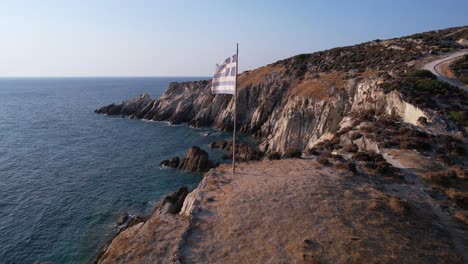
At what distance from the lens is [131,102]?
99.1m

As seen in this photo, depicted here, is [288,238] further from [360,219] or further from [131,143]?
[131,143]

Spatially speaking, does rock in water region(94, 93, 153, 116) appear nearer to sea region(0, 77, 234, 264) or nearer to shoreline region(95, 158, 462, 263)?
sea region(0, 77, 234, 264)

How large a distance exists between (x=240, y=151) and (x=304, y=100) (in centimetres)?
1546

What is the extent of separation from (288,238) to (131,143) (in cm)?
5126

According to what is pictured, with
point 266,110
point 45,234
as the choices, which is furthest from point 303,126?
point 45,234

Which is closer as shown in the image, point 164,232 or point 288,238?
point 288,238

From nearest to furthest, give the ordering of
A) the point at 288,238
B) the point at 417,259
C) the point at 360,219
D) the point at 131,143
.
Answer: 1. the point at 417,259
2. the point at 288,238
3. the point at 360,219
4. the point at 131,143

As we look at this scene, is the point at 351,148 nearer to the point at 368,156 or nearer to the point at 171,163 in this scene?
the point at 368,156

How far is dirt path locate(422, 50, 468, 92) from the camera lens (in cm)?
3770

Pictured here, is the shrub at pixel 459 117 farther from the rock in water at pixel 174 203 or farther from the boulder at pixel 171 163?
the boulder at pixel 171 163

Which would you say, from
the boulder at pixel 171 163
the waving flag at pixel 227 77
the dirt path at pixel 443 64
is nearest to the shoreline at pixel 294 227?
the waving flag at pixel 227 77

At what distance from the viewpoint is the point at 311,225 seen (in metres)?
15.2

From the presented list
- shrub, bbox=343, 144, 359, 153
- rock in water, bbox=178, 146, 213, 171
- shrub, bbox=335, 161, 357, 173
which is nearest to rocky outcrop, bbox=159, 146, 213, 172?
rock in water, bbox=178, 146, 213, 171

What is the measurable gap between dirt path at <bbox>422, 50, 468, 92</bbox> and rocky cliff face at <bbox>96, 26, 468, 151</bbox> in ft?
9.27
